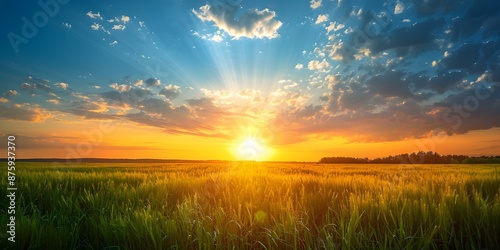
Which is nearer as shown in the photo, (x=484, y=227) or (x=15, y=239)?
(x=484, y=227)

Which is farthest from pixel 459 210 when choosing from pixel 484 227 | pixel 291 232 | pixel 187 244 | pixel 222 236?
pixel 187 244

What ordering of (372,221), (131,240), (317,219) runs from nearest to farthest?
1. (131,240)
2. (372,221)
3. (317,219)

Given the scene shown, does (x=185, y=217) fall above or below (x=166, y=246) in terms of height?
above

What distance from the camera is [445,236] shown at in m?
2.00

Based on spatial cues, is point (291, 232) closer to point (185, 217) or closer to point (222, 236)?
point (222, 236)

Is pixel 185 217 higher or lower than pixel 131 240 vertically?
higher

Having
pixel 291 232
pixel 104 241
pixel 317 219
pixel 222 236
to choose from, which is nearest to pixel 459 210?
pixel 317 219

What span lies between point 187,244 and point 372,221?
4.96 feet

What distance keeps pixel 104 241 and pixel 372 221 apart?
7.53 feet

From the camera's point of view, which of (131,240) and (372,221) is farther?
(372,221)

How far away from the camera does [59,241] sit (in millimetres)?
2279

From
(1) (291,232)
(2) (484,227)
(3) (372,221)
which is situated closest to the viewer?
(1) (291,232)

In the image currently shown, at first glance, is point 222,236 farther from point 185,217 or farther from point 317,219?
point 317,219

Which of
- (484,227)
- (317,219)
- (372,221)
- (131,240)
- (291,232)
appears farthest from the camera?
(317,219)
